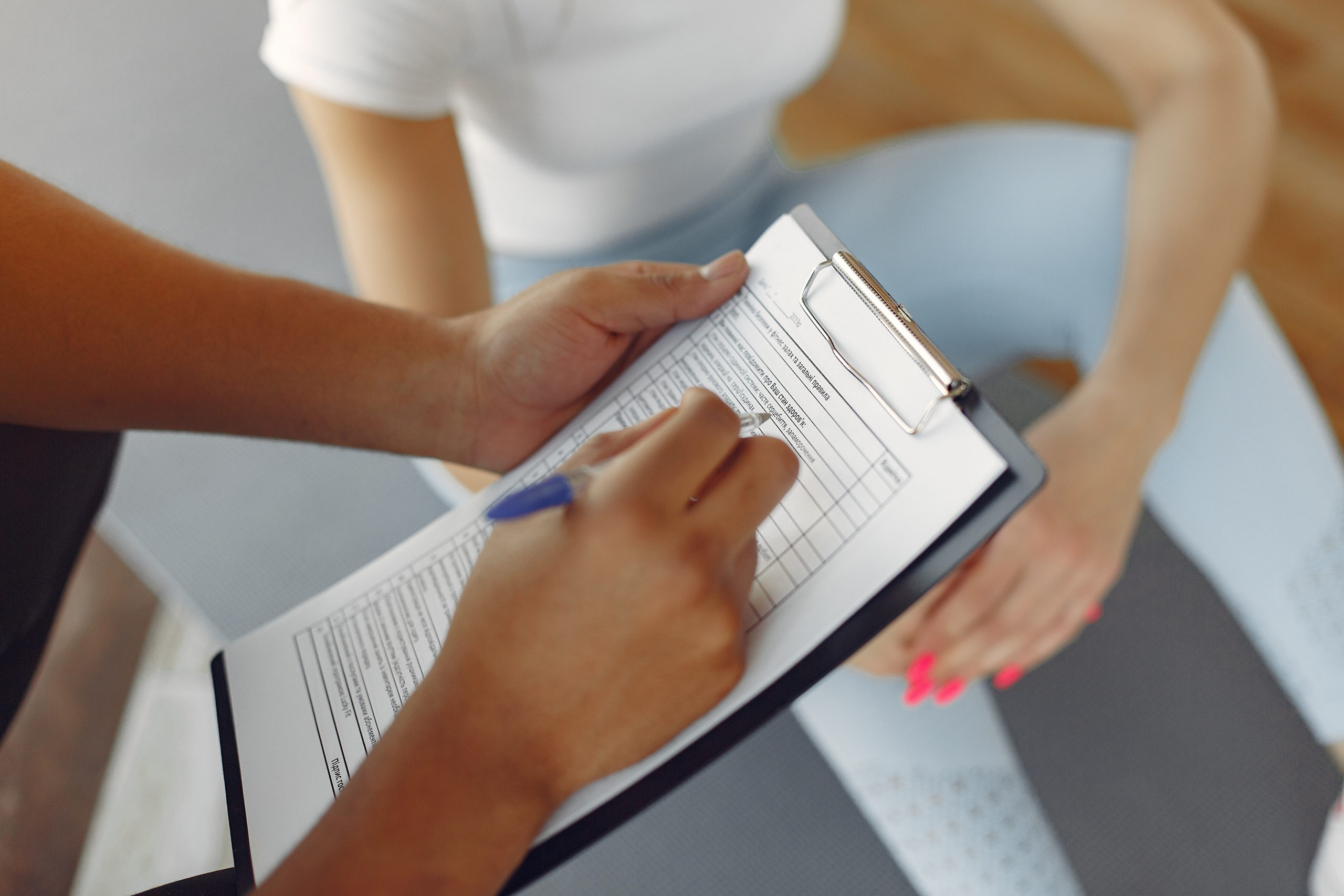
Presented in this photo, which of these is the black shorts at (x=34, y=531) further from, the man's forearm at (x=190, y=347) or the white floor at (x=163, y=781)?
the white floor at (x=163, y=781)

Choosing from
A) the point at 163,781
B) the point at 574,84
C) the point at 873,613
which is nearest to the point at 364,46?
the point at 574,84

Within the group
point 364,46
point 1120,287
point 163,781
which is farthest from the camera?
point 163,781

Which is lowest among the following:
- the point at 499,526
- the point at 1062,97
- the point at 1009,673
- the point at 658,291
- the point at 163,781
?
the point at 1009,673

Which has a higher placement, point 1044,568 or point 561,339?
point 561,339

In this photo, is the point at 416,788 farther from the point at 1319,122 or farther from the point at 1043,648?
the point at 1319,122

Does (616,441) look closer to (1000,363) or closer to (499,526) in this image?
(499,526)

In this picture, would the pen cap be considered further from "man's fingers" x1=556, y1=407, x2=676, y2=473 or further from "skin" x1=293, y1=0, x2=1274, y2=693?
"skin" x1=293, y1=0, x2=1274, y2=693

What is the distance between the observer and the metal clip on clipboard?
0.33 m

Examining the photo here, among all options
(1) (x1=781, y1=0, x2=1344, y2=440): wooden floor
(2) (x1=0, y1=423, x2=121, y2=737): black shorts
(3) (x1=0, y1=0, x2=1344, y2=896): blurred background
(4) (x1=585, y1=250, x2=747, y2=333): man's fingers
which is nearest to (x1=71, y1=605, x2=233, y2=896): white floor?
(3) (x1=0, y1=0, x2=1344, y2=896): blurred background

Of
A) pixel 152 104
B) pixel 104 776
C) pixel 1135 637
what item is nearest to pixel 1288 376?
pixel 1135 637

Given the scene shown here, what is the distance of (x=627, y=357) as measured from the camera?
480 millimetres

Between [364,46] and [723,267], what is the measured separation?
33cm

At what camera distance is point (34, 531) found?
0.44 meters

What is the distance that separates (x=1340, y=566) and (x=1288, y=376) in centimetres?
18
